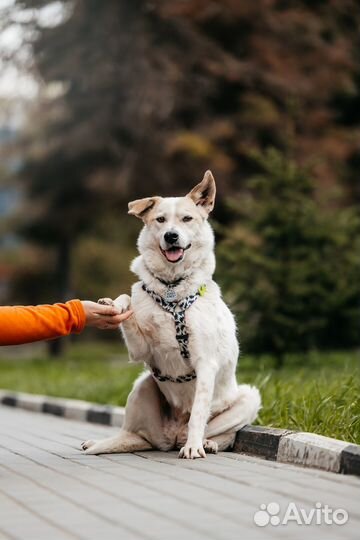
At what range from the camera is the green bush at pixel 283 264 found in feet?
44.0

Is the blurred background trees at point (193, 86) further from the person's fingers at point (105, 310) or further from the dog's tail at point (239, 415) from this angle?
the person's fingers at point (105, 310)

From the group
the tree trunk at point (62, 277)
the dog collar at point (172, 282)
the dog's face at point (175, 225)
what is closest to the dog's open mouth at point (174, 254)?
the dog's face at point (175, 225)

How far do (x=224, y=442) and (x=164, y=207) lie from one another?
1.78 m

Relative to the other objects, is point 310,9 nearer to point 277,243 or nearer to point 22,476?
point 277,243

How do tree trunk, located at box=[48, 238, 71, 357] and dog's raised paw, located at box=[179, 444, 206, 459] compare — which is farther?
tree trunk, located at box=[48, 238, 71, 357]

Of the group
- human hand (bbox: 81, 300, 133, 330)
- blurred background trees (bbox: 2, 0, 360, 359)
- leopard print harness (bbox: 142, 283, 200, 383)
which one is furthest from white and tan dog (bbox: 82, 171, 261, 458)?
blurred background trees (bbox: 2, 0, 360, 359)

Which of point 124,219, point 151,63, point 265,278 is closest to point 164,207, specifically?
point 265,278

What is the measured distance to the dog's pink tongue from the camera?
6.63 meters

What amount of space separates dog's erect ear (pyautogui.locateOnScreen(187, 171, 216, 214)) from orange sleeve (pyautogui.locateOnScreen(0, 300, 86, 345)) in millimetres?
1659

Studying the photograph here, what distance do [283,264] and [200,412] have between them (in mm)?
7500

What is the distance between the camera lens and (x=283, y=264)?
1370 cm

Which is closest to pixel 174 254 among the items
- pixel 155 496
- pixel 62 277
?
pixel 155 496

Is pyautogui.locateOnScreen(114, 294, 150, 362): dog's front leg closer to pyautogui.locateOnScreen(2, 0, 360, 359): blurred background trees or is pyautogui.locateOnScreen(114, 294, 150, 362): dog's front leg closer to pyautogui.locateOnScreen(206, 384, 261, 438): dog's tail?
pyautogui.locateOnScreen(206, 384, 261, 438): dog's tail

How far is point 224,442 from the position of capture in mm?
6902
